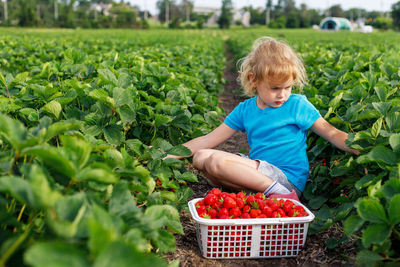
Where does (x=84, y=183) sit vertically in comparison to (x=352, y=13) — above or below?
below

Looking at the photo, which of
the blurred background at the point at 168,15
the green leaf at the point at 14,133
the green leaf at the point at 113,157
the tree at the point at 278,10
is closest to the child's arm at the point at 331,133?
the green leaf at the point at 113,157

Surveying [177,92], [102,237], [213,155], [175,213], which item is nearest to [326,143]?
[213,155]

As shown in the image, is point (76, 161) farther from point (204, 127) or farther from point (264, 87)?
point (204, 127)

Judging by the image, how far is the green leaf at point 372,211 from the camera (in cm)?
159

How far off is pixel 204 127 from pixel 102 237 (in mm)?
2630

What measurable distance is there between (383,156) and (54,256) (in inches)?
64.9

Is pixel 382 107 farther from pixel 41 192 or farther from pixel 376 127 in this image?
pixel 41 192

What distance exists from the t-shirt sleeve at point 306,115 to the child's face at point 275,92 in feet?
0.42

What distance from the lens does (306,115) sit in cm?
281

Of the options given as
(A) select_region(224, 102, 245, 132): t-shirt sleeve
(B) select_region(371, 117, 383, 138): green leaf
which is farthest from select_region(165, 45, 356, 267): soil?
(A) select_region(224, 102, 245, 132): t-shirt sleeve

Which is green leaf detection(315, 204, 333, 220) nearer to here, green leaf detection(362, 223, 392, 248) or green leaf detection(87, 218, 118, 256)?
green leaf detection(362, 223, 392, 248)

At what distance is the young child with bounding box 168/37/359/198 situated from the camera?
2713 mm

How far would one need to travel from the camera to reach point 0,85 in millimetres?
3090

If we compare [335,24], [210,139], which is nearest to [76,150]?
[210,139]
